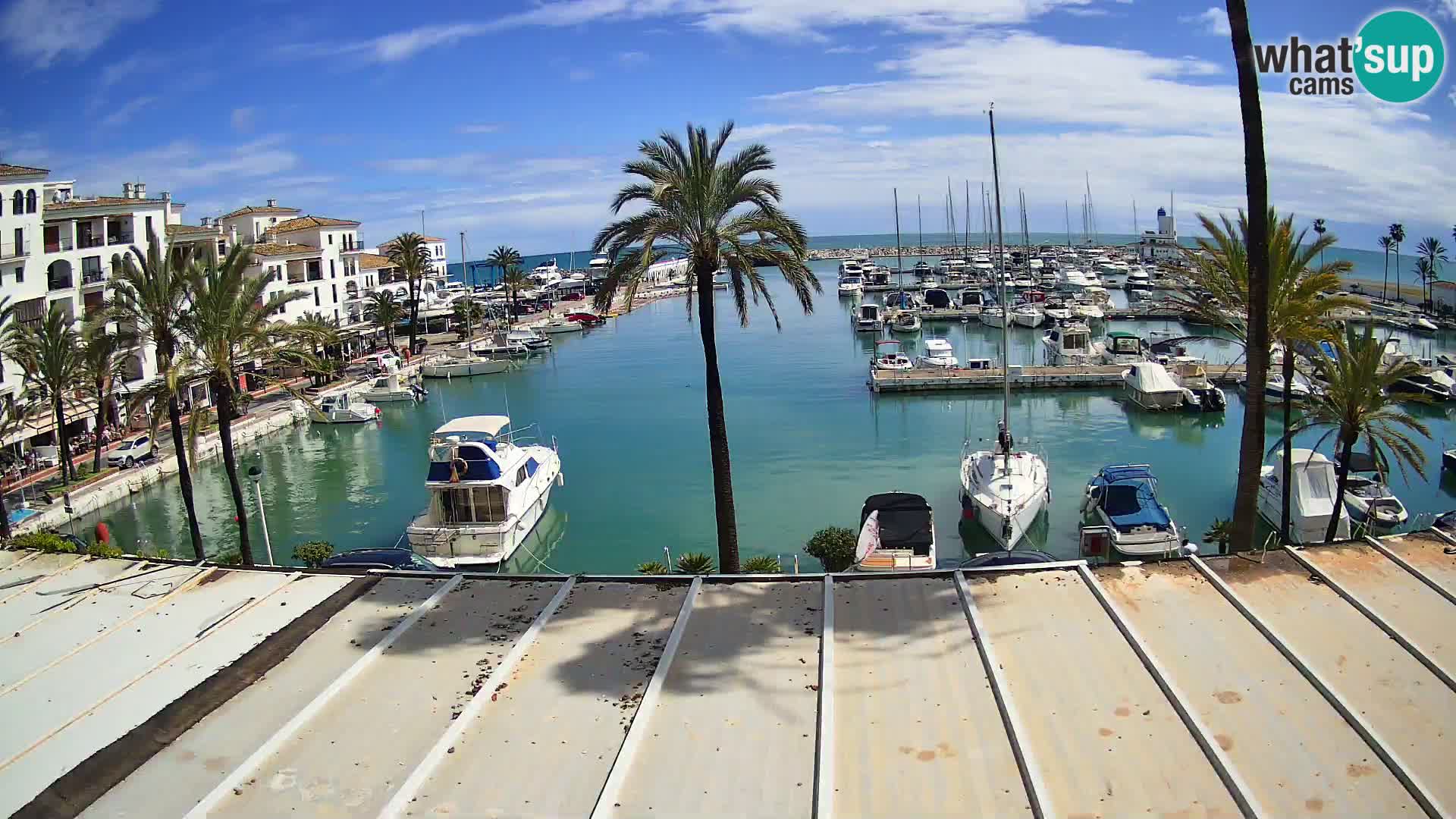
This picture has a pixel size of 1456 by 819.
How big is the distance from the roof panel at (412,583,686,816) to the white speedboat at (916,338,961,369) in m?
43.3

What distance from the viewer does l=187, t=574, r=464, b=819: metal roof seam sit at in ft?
28.5

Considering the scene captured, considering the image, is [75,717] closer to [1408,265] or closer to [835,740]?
[835,740]

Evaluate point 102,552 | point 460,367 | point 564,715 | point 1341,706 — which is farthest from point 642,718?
point 460,367

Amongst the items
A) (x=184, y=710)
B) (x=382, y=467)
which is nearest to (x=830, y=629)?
(x=184, y=710)

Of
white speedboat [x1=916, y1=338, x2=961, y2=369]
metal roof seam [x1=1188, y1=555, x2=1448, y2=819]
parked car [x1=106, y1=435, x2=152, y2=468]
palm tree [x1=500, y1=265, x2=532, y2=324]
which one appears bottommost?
metal roof seam [x1=1188, y1=555, x2=1448, y2=819]

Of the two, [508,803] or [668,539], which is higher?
[508,803]

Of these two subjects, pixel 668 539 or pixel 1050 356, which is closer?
pixel 668 539

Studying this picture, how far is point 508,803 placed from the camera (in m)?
8.52

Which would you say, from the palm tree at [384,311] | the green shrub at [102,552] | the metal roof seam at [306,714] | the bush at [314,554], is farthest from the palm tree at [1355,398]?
the palm tree at [384,311]

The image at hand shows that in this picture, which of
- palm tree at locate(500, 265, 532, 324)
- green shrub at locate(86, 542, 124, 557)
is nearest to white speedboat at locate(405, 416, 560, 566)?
green shrub at locate(86, 542, 124, 557)

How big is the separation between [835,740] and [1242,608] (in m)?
5.63

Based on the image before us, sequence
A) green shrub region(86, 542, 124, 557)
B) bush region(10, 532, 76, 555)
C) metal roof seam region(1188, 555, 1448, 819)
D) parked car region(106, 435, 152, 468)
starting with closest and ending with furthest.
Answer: metal roof seam region(1188, 555, 1448, 819) → green shrub region(86, 542, 124, 557) → bush region(10, 532, 76, 555) → parked car region(106, 435, 152, 468)

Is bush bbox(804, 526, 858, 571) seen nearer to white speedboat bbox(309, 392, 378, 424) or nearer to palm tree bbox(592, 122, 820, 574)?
palm tree bbox(592, 122, 820, 574)

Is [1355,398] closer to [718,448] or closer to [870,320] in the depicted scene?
[718,448]
